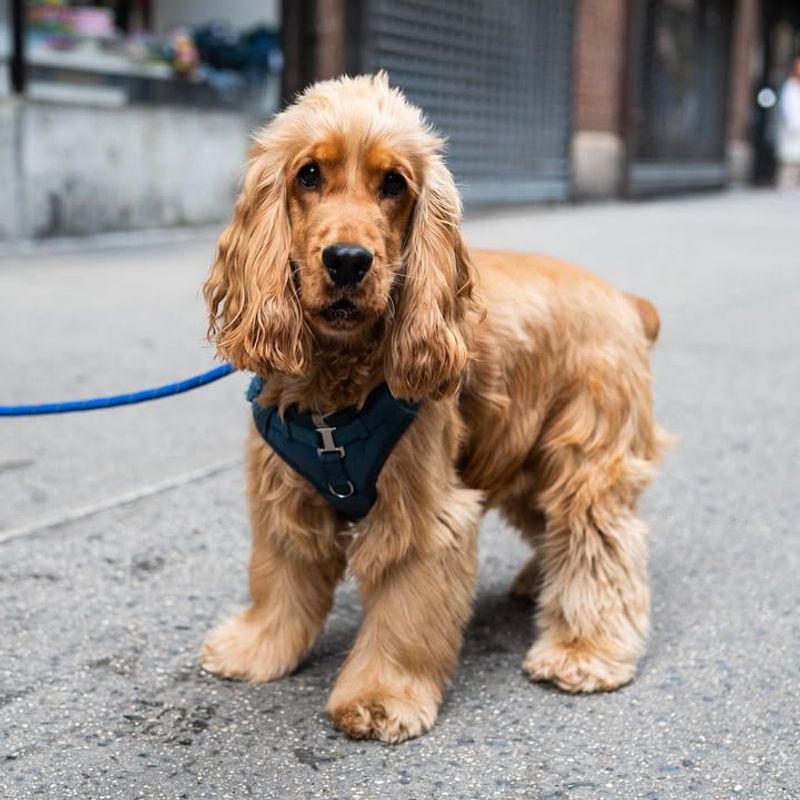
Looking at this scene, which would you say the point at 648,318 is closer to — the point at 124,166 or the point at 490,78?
the point at 124,166

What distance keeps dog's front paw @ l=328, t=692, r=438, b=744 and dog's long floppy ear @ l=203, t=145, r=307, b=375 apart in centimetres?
80

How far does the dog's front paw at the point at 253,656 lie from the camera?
3002 millimetres

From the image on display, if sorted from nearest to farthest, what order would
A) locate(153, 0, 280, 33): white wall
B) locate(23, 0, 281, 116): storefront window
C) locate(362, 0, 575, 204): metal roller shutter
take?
locate(23, 0, 281, 116): storefront window, locate(362, 0, 575, 204): metal roller shutter, locate(153, 0, 280, 33): white wall

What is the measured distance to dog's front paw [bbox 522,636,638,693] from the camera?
3010 millimetres

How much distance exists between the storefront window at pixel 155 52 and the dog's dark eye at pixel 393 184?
26.2 feet

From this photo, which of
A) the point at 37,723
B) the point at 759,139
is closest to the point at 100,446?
the point at 37,723

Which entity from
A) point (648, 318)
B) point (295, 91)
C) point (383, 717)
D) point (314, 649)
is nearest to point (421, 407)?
point (383, 717)

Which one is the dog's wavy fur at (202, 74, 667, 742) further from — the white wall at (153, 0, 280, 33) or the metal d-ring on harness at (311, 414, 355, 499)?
the white wall at (153, 0, 280, 33)

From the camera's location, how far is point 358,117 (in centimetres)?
255

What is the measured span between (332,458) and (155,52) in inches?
390

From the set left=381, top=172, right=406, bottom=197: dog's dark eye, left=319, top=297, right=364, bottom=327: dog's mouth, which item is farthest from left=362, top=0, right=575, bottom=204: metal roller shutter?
left=319, top=297, right=364, bottom=327: dog's mouth

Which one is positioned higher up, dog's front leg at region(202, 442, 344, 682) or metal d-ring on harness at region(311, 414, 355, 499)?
metal d-ring on harness at region(311, 414, 355, 499)

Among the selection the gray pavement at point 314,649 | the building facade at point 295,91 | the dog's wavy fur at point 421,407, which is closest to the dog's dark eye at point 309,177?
the dog's wavy fur at point 421,407

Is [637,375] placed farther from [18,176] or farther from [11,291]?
[18,176]
